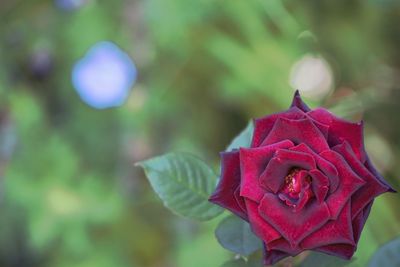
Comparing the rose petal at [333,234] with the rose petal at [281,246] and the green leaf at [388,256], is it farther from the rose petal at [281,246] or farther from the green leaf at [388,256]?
the green leaf at [388,256]

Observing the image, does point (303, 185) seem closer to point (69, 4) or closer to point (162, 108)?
point (162, 108)

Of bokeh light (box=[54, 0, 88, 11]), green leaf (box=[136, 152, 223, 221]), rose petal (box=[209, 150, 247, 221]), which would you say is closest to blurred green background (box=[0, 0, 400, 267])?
bokeh light (box=[54, 0, 88, 11])

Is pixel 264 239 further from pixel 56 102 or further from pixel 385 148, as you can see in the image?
pixel 56 102

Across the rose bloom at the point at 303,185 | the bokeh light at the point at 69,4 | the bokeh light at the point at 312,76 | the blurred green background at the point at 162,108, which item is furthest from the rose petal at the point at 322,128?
the bokeh light at the point at 69,4

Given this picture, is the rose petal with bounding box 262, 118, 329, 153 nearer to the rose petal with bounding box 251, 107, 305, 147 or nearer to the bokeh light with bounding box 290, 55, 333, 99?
the rose petal with bounding box 251, 107, 305, 147

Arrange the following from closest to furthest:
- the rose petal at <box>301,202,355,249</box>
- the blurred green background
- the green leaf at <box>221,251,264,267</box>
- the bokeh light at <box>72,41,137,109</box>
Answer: the rose petal at <box>301,202,355,249</box>, the green leaf at <box>221,251,264,267</box>, the blurred green background, the bokeh light at <box>72,41,137,109</box>

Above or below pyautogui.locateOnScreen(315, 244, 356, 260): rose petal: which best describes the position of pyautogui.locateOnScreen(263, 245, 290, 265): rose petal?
above

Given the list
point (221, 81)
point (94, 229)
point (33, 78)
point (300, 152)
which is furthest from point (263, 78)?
point (300, 152)
